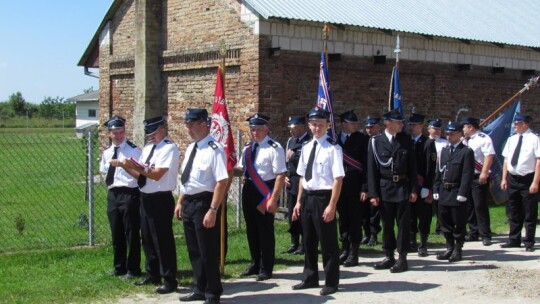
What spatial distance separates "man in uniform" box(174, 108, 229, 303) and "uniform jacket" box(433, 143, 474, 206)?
391 cm

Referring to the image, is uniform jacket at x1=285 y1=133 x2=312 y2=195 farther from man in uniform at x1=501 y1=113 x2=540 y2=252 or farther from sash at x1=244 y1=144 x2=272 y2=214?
man in uniform at x1=501 y1=113 x2=540 y2=252

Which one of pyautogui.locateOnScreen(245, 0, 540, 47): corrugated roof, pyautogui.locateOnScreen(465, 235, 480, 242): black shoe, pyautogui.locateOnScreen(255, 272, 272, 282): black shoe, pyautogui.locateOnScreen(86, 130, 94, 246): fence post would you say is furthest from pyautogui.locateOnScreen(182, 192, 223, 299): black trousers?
pyautogui.locateOnScreen(245, 0, 540, 47): corrugated roof

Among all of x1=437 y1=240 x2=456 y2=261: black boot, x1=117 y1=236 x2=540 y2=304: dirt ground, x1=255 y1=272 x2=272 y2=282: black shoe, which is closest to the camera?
x1=117 y1=236 x2=540 y2=304: dirt ground

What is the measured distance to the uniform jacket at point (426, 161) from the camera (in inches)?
407

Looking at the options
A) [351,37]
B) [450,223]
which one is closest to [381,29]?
[351,37]

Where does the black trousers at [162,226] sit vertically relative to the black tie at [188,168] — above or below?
below

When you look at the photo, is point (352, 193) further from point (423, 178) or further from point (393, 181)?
point (423, 178)

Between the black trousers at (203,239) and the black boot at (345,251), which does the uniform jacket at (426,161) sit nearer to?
the black boot at (345,251)

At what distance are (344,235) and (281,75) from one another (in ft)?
19.4

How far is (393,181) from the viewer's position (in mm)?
8812

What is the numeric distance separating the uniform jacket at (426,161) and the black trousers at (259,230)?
290cm

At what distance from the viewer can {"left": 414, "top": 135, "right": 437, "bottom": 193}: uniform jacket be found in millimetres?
10328

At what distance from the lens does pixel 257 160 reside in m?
8.55

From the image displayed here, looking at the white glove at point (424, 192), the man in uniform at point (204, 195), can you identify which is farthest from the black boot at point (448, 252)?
the man in uniform at point (204, 195)
